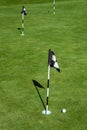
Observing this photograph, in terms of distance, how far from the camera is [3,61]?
25.5 meters

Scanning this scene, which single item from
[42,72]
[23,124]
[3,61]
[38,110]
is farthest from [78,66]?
[23,124]

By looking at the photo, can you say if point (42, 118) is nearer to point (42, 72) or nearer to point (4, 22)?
point (42, 72)

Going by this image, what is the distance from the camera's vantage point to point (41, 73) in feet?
74.0

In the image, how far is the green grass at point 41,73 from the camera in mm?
16203

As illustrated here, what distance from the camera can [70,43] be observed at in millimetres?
30703

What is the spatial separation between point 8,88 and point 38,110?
3.53m

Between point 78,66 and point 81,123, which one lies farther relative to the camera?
point 78,66

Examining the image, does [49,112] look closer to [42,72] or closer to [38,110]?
[38,110]

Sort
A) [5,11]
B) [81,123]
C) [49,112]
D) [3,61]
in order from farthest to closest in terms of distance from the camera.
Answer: [5,11], [3,61], [49,112], [81,123]

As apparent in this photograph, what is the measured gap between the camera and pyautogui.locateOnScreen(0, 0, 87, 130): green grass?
16203 mm

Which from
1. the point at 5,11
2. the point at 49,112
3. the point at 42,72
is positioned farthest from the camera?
the point at 5,11

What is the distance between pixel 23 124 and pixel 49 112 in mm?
1698

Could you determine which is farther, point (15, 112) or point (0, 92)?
point (0, 92)

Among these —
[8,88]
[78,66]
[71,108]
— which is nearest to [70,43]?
[78,66]
